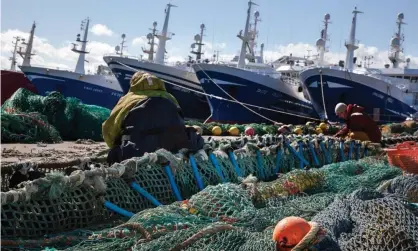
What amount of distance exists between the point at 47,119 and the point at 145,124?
584 cm

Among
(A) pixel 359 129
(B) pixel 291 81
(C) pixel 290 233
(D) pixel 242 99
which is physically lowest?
(C) pixel 290 233

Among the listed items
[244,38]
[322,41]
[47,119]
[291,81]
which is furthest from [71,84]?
[47,119]

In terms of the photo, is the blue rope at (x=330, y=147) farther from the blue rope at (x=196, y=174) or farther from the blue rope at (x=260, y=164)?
the blue rope at (x=196, y=174)

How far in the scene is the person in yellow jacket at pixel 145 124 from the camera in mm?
3900

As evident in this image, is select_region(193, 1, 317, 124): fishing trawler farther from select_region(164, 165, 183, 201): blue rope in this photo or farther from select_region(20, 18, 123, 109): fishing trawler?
select_region(164, 165, 183, 201): blue rope

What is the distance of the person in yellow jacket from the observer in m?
3.90

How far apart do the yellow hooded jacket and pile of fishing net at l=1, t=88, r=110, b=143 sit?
15.0ft

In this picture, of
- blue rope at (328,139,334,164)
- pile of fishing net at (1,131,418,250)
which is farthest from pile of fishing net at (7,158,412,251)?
blue rope at (328,139,334,164)

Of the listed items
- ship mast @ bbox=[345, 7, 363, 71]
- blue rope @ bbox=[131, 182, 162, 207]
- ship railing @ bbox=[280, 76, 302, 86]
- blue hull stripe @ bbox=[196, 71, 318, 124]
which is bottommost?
blue rope @ bbox=[131, 182, 162, 207]

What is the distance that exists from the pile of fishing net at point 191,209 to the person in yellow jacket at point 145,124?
417 millimetres

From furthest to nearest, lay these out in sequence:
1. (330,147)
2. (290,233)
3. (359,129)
Result: (359,129), (330,147), (290,233)

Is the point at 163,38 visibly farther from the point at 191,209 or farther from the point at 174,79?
the point at 191,209

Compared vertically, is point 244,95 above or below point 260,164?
above

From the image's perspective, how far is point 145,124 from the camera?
3922 mm
